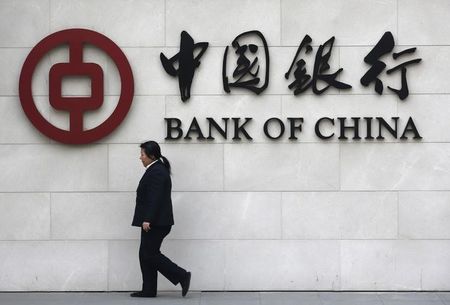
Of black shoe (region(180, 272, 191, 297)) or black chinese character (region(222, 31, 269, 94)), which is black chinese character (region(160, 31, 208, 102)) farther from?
black shoe (region(180, 272, 191, 297))

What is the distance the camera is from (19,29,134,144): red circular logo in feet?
40.8

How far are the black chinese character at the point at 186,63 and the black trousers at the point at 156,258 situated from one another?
1.69m

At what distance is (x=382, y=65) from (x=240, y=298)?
10.7ft

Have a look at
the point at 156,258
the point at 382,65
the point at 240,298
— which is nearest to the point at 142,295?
the point at 156,258

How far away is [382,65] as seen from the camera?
12.4 m

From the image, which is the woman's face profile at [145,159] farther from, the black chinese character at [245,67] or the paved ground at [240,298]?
the paved ground at [240,298]

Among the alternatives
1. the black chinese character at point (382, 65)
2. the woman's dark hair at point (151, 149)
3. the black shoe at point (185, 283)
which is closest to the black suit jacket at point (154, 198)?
the woman's dark hair at point (151, 149)

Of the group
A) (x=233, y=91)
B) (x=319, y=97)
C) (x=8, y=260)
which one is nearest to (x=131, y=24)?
(x=233, y=91)

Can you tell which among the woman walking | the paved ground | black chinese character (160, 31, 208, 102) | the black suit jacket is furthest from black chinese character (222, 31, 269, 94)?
the paved ground

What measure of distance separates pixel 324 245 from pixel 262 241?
75 centimetres

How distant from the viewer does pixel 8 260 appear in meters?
12.5

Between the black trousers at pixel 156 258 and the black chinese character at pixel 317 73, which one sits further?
the black chinese character at pixel 317 73

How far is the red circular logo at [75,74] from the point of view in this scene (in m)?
12.4

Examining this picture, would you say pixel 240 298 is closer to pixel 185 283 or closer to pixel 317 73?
→ pixel 185 283
